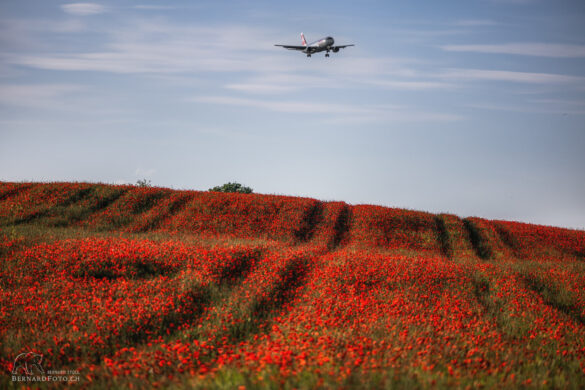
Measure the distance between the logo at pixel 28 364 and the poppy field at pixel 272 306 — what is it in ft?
0.37

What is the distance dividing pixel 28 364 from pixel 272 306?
21.9 ft

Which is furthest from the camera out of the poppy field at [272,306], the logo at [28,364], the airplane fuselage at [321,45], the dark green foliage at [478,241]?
the airplane fuselage at [321,45]

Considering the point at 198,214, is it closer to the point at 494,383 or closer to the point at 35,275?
the point at 35,275

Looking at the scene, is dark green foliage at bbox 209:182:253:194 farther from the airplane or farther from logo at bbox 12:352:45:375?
logo at bbox 12:352:45:375

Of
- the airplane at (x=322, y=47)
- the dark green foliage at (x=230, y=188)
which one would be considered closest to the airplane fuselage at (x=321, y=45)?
the airplane at (x=322, y=47)

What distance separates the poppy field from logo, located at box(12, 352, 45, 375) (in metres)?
0.11

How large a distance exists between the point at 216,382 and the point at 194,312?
5.61 meters

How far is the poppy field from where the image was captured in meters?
7.89

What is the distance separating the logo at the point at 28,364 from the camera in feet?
28.9

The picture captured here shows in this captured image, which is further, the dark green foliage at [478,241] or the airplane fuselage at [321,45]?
the airplane fuselage at [321,45]

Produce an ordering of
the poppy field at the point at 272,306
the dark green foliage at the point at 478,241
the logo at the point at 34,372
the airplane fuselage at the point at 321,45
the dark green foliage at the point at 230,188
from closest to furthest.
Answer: the poppy field at the point at 272,306
the logo at the point at 34,372
the dark green foliage at the point at 478,241
the airplane fuselage at the point at 321,45
the dark green foliage at the point at 230,188

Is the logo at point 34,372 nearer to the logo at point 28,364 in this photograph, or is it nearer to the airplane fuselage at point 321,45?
the logo at point 28,364

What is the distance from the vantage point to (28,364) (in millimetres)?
9180

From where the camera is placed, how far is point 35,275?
14.7 meters
